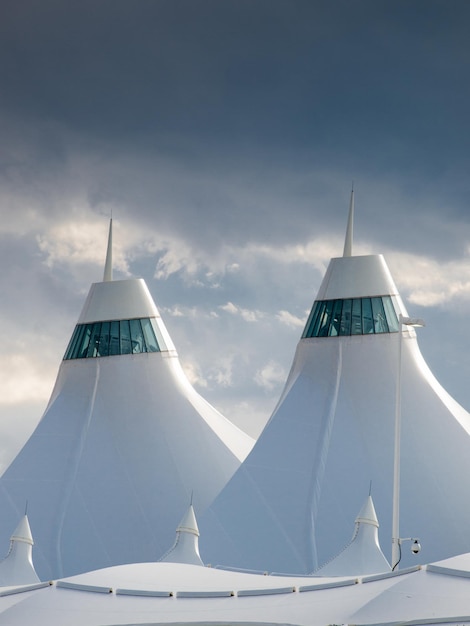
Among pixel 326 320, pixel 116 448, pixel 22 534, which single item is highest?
pixel 326 320

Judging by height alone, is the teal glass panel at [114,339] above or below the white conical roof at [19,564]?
above

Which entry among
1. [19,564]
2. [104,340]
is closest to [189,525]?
[19,564]

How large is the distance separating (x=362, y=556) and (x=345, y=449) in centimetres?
1072

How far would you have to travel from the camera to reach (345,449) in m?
68.3

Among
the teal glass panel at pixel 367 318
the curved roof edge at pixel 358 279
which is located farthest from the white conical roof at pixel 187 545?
the curved roof edge at pixel 358 279

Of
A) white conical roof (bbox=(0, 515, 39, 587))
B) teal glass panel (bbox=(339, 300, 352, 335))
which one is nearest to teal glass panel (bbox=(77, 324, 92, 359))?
teal glass panel (bbox=(339, 300, 352, 335))

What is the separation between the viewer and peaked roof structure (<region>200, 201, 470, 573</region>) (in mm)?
66188

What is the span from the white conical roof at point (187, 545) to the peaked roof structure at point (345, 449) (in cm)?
465

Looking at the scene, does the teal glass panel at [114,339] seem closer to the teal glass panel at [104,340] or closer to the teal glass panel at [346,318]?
the teal glass panel at [104,340]

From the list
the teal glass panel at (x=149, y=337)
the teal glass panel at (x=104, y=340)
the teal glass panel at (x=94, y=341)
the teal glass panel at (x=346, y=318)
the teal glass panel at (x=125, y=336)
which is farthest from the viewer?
the teal glass panel at (x=94, y=341)

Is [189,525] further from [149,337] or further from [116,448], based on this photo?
[149,337]

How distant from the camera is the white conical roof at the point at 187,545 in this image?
2421 inches

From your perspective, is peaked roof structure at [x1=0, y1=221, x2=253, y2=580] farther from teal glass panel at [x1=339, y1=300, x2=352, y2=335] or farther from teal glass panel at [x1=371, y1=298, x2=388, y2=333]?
teal glass panel at [x1=371, y1=298, x2=388, y2=333]

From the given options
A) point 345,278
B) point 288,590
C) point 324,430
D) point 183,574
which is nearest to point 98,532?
point 324,430
